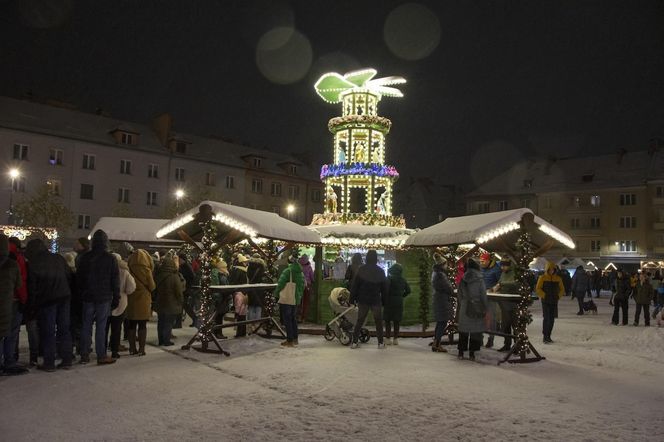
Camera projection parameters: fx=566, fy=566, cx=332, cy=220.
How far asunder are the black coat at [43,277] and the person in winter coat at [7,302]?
33 cm

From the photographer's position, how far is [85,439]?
19.1ft

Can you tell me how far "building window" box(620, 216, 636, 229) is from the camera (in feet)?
187

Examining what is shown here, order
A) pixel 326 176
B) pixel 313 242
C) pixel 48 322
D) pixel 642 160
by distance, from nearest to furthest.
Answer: pixel 48 322 → pixel 313 242 → pixel 326 176 → pixel 642 160

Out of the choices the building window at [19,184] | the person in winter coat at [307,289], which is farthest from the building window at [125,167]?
the person in winter coat at [307,289]

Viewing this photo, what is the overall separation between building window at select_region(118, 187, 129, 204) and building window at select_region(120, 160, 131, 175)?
1435 millimetres

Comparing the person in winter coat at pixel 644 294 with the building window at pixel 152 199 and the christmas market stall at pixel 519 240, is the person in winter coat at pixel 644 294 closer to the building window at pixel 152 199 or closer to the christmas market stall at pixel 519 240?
the christmas market stall at pixel 519 240

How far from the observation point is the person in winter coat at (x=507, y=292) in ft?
42.1

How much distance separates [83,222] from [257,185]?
17.9 metres

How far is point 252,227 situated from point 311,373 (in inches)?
143

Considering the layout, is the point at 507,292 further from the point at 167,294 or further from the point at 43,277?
the point at 43,277

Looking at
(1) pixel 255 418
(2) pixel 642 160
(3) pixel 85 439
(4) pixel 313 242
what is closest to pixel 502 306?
(4) pixel 313 242

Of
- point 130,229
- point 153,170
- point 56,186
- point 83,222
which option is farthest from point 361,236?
point 153,170

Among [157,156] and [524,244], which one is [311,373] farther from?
[157,156]

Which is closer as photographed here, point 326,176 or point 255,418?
point 255,418
